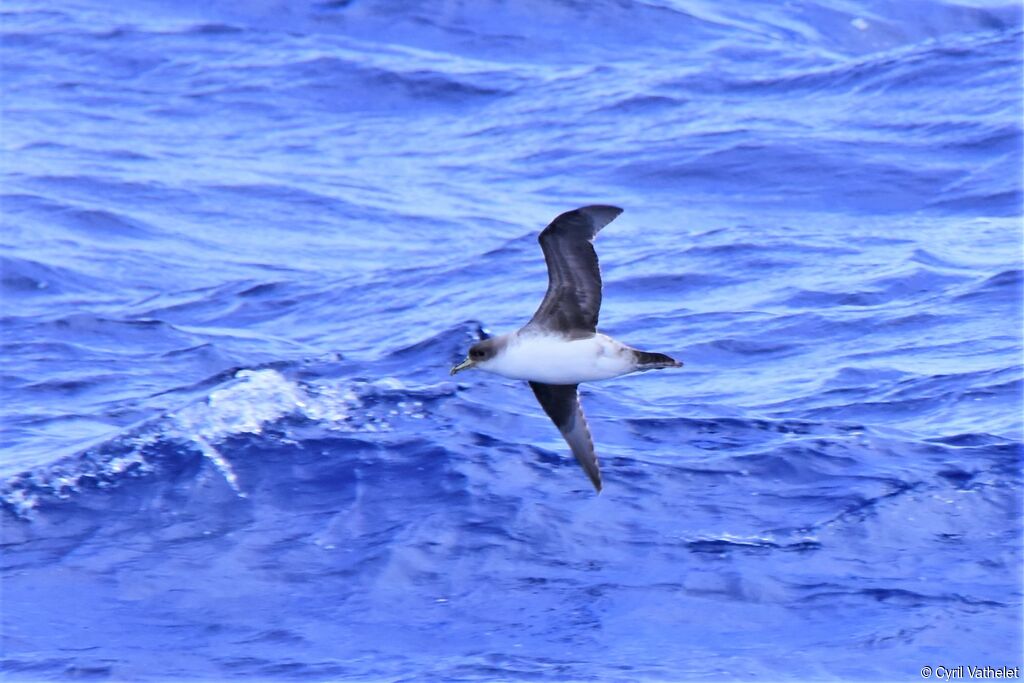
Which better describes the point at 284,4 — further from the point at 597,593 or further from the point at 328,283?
the point at 597,593

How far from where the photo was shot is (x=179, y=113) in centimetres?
2262

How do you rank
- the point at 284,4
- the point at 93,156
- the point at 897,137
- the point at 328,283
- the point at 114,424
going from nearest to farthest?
the point at 114,424 < the point at 328,283 < the point at 897,137 < the point at 93,156 < the point at 284,4

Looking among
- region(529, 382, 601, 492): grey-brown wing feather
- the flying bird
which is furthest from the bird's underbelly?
region(529, 382, 601, 492): grey-brown wing feather

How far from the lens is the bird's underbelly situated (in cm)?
908

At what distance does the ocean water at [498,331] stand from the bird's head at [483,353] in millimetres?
1658

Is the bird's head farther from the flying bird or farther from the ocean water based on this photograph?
the ocean water

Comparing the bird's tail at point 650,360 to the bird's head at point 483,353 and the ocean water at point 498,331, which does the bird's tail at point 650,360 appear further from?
the ocean water at point 498,331

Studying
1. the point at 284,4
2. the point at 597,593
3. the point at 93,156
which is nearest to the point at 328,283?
the point at 93,156

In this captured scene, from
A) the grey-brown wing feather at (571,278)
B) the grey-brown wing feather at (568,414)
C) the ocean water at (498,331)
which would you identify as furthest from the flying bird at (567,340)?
the ocean water at (498,331)

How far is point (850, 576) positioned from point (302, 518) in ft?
11.5

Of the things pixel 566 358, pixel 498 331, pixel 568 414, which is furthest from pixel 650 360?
pixel 498 331

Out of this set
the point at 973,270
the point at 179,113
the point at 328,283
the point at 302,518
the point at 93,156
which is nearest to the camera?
the point at 302,518

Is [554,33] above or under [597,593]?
above

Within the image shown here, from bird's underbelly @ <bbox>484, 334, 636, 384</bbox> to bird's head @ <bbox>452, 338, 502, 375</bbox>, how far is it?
8cm
